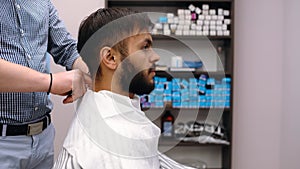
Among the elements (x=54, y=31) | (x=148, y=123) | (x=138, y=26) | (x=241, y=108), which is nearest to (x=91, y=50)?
(x=138, y=26)

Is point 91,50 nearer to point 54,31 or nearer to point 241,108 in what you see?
point 54,31

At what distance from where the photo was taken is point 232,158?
341 centimetres

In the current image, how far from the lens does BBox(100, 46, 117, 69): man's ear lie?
49.0 inches

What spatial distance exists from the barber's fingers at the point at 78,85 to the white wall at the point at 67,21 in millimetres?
1543

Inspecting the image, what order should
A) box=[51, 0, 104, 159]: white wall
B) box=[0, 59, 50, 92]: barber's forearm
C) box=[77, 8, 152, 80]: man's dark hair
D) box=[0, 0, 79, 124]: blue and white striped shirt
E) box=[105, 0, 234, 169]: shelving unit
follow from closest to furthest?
box=[0, 59, 50, 92]: barber's forearm, box=[77, 8, 152, 80]: man's dark hair, box=[0, 0, 79, 124]: blue and white striped shirt, box=[51, 0, 104, 159]: white wall, box=[105, 0, 234, 169]: shelving unit

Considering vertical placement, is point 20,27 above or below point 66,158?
above

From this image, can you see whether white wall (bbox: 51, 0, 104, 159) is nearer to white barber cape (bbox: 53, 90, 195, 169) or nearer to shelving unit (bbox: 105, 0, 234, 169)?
shelving unit (bbox: 105, 0, 234, 169)

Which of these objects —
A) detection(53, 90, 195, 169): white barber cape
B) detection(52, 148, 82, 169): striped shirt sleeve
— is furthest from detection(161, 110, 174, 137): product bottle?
detection(52, 148, 82, 169): striped shirt sleeve

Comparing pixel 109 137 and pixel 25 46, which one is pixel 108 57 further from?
pixel 25 46

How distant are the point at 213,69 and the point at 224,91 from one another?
292 millimetres

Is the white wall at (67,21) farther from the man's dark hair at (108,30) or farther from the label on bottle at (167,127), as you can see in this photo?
the man's dark hair at (108,30)


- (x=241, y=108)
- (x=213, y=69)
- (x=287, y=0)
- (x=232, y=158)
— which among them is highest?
(x=287, y=0)

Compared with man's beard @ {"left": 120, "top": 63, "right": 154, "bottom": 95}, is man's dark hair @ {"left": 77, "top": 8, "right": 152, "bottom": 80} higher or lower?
higher

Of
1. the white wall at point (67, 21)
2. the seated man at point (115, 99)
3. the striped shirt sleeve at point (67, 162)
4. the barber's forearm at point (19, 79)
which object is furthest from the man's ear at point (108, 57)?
the white wall at point (67, 21)
